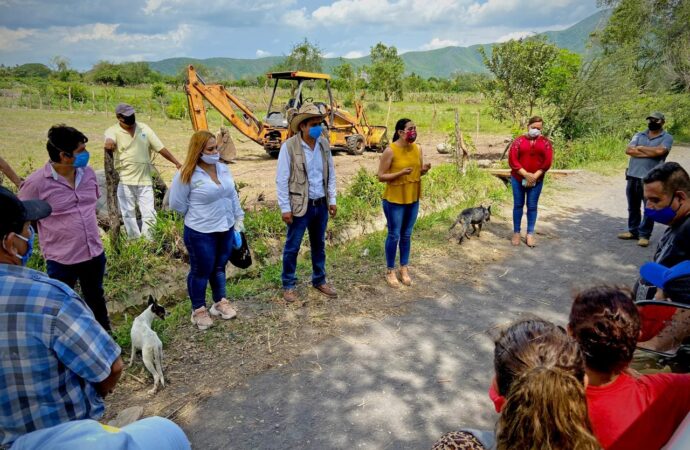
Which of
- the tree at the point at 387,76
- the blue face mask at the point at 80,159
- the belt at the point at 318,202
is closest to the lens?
the blue face mask at the point at 80,159

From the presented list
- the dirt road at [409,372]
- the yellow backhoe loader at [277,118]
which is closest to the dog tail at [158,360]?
the dirt road at [409,372]

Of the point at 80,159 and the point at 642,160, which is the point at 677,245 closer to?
the point at 642,160

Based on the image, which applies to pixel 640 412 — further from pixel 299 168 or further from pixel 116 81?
pixel 116 81

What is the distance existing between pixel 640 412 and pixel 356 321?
296 centimetres

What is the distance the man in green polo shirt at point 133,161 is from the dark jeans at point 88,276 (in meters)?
1.80

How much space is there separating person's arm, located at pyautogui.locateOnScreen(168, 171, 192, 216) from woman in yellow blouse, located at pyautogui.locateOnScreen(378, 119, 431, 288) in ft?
6.54

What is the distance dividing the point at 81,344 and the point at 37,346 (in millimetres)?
130

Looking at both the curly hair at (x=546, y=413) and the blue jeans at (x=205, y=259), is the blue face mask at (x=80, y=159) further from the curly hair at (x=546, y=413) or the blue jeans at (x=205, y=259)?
the curly hair at (x=546, y=413)

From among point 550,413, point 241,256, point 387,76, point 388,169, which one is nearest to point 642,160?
point 388,169

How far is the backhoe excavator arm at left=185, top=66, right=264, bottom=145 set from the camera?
11352 mm

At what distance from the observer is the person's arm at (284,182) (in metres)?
4.14

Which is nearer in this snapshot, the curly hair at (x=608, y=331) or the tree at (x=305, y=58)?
the curly hair at (x=608, y=331)

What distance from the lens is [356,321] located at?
436 centimetres

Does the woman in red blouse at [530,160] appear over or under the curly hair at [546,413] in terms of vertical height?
over
